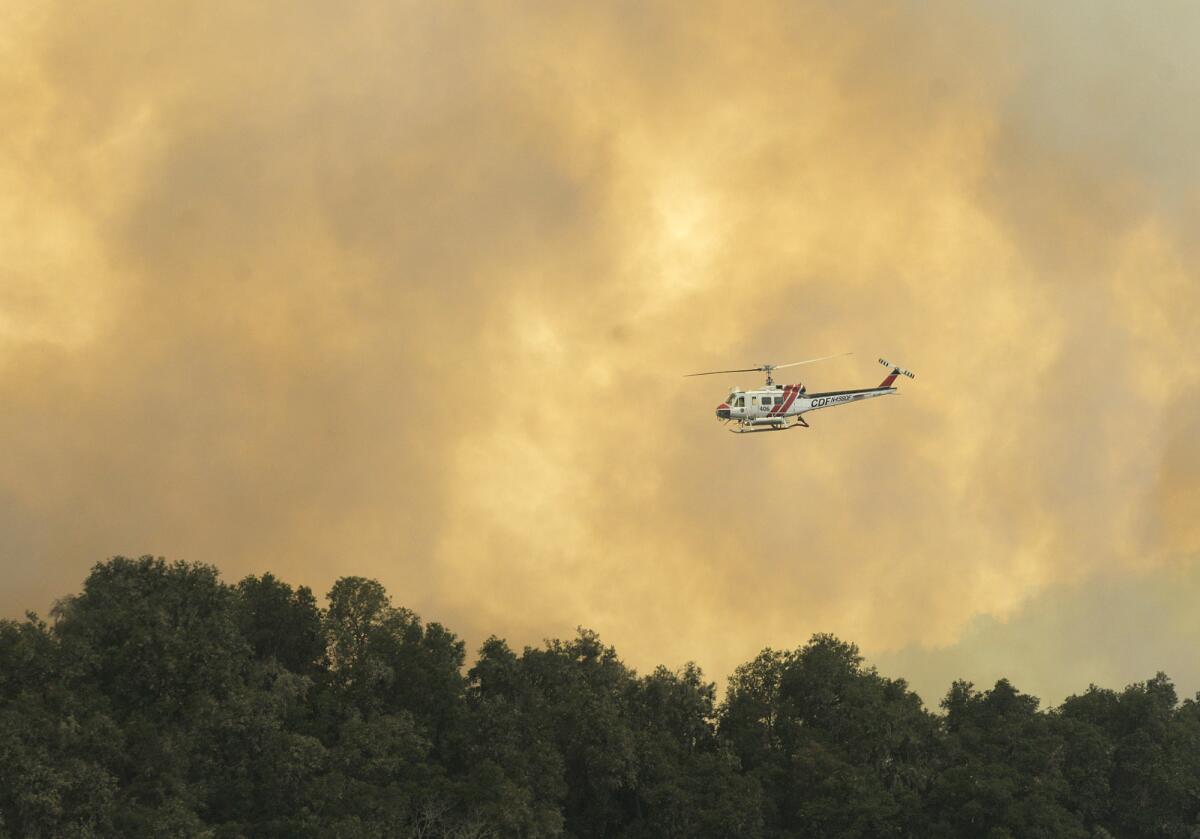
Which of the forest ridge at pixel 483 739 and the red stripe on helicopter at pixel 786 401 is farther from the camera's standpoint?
the red stripe on helicopter at pixel 786 401

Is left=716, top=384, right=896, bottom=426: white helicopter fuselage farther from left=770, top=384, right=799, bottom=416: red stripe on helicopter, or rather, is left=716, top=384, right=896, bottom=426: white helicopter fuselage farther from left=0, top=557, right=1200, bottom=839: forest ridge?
left=0, top=557, right=1200, bottom=839: forest ridge

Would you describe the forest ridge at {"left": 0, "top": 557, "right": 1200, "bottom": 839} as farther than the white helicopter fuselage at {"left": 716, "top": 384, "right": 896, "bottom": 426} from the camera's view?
No

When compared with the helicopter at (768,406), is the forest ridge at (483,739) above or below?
below

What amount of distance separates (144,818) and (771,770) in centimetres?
Result: 4681

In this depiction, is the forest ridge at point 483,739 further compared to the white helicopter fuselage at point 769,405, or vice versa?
the white helicopter fuselage at point 769,405

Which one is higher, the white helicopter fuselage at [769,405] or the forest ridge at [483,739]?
the white helicopter fuselage at [769,405]

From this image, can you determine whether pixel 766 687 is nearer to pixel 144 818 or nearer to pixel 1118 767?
pixel 1118 767

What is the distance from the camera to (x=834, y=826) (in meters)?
106

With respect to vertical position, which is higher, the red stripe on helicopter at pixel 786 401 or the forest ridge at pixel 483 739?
the red stripe on helicopter at pixel 786 401

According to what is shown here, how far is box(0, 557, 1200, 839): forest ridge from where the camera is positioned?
89.5 metres

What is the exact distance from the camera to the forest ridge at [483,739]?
89500 millimetres

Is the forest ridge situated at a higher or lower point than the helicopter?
lower

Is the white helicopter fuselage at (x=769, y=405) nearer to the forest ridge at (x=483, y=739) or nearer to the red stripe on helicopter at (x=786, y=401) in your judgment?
the red stripe on helicopter at (x=786, y=401)

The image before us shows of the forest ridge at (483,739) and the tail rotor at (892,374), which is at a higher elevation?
the tail rotor at (892,374)
